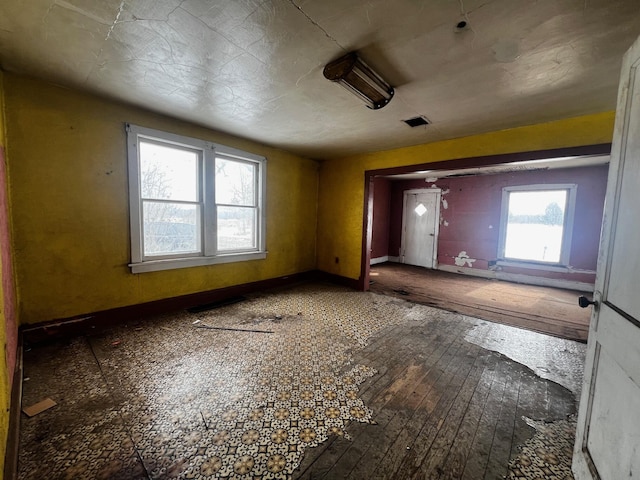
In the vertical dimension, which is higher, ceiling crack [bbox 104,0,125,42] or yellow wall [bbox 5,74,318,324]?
ceiling crack [bbox 104,0,125,42]

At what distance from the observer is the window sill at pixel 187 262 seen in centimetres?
295

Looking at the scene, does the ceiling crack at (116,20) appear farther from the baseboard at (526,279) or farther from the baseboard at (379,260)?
the baseboard at (526,279)

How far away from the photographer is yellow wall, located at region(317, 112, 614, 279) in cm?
269

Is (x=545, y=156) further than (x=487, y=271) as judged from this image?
No

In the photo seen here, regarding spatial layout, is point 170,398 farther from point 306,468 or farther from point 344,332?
point 344,332

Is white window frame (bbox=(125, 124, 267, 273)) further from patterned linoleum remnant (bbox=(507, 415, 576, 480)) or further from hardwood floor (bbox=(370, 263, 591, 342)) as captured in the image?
patterned linoleum remnant (bbox=(507, 415, 576, 480))

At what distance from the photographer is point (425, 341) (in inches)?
104

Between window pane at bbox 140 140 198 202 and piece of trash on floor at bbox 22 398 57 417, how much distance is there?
6.81 ft

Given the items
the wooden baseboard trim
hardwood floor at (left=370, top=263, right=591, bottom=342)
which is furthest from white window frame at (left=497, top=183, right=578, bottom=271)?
the wooden baseboard trim

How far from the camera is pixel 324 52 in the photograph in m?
1.75

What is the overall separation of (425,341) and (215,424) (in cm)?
209

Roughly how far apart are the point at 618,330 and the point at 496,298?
3.70m

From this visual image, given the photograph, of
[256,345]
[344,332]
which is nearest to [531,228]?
[344,332]

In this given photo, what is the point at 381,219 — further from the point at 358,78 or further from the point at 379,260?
the point at 358,78
